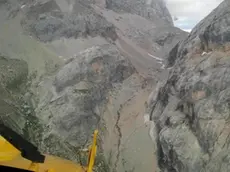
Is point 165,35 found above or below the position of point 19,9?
below

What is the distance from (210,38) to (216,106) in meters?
3.37

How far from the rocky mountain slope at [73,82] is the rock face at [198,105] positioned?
39.8 inches

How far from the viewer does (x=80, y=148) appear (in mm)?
13242

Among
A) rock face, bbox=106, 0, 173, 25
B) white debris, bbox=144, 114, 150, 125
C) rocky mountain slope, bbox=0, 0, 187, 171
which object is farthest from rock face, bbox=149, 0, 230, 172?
rock face, bbox=106, 0, 173, 25

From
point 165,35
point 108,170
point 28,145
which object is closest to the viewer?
point 28,145

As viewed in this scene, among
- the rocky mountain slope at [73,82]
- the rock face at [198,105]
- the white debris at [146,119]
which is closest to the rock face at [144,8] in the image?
the rocky mountain slope at [73,82]

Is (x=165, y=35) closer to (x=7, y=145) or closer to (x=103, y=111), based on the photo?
(x=103, y=111)

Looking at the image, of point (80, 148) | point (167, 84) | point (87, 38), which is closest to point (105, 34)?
point (87, 38)

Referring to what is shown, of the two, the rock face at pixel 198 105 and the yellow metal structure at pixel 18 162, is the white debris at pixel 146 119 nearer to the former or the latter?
the rock face at pixel 198 105

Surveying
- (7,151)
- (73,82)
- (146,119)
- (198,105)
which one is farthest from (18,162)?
(73,82)

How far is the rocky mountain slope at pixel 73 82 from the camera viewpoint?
43.3 ft

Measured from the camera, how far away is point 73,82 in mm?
15062

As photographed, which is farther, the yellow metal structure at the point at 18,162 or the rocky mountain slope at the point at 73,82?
the rocky mountain slope at the point at 73,82

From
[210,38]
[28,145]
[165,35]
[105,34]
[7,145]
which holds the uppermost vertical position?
[7,145]
